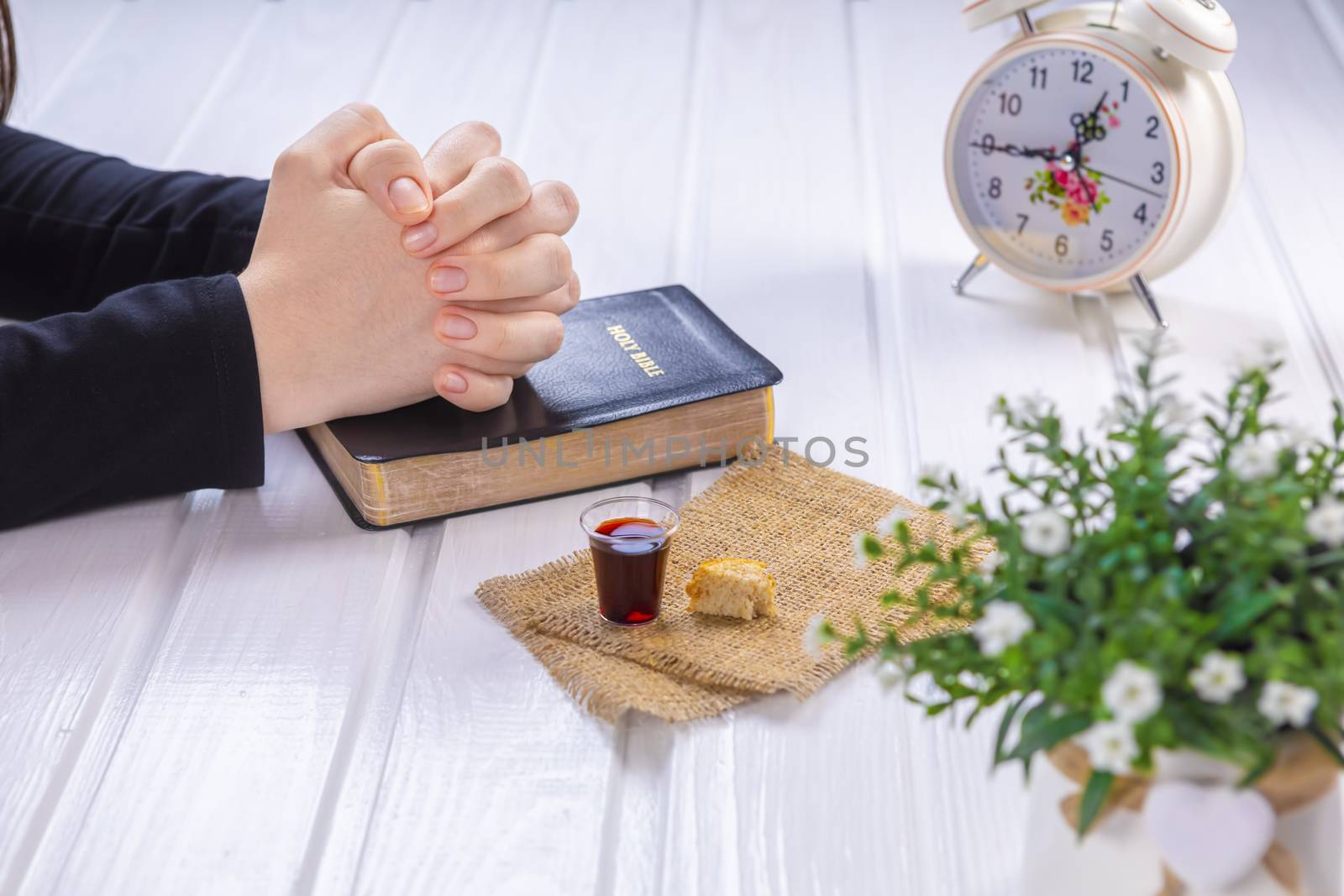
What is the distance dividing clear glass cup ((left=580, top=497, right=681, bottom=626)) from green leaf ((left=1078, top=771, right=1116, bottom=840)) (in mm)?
457

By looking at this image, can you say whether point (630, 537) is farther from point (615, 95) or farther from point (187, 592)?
point (615, 95)

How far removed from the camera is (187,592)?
1133 millimetres

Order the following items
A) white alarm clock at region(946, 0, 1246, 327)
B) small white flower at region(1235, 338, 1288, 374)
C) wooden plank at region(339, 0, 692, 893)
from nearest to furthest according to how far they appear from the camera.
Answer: small white flower at region(1235, 338, 1288, 374), wooden plank at region(339, 0, 692, 893), white alarm clock at region(946, 0, 1246, 327)

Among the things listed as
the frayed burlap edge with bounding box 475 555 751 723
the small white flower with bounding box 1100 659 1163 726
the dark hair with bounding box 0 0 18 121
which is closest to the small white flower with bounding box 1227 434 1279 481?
the small white flower with bounding box 1100 659 1163 726

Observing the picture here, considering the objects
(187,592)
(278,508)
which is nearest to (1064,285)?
(278,508)

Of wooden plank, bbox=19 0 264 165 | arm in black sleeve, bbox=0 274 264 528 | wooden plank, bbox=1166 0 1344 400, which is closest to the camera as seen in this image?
arm in black sleeve, bbox=0 274 264 528

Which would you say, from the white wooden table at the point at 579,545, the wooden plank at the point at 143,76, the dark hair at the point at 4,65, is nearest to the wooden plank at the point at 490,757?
the white wooden table at the point at 579,545

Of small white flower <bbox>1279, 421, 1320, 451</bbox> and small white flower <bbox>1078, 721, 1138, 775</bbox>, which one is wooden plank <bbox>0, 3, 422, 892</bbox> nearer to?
small white flower <bbox>1078, 721, 1138, 775</bbox>

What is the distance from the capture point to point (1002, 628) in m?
0.59

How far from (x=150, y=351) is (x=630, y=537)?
0.46 meters

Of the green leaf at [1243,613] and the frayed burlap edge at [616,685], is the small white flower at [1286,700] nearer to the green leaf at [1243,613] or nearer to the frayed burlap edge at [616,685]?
the green leaf at [1243,613]

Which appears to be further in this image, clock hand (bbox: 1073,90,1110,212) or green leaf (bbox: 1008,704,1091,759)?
clock hand (bbox: 1073,90,1110,212)

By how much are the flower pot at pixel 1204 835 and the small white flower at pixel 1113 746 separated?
0.20ft

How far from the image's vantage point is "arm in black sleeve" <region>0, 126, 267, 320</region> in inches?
59.5
